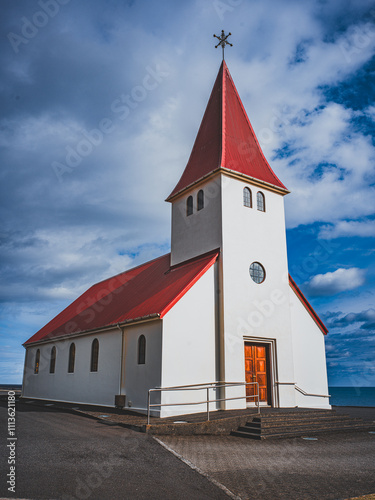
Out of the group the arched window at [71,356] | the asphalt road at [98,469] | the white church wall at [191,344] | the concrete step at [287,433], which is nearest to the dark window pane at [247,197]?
the white church wall at [191,344]

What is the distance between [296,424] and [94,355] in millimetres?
10019

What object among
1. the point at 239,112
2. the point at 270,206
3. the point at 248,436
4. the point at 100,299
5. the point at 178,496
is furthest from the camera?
the point at 100,299

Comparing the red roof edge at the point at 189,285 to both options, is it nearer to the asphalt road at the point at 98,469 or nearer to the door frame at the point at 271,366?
the door frame at the point at 271,366

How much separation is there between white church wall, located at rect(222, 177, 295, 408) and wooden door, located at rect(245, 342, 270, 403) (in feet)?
1.24

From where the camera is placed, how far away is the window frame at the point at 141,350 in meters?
15.1

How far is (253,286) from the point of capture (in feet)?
54.4

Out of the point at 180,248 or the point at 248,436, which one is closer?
the point at 248,436

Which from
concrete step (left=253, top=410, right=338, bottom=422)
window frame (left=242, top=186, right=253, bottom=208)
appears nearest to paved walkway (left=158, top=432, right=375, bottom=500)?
concrete step (left=253, top=410, right=338, bottom=422)

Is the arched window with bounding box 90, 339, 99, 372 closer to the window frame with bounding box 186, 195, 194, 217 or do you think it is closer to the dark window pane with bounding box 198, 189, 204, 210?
the window frame with bounding box 186, 195, 194, 217

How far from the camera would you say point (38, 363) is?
25.4 meters

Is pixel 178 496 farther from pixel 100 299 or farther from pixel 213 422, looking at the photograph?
pixel 100 299

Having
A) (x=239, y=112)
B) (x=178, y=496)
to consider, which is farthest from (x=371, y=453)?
(x=239, y=112)

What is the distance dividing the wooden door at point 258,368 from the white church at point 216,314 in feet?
0.13

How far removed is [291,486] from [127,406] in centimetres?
994
